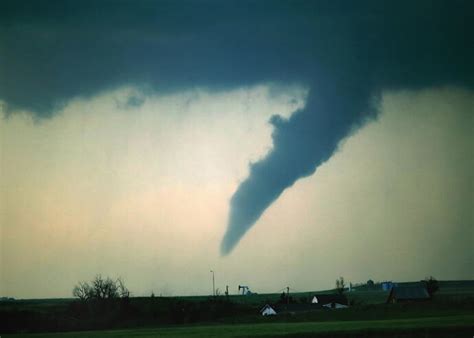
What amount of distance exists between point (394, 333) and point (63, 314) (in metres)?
61.7

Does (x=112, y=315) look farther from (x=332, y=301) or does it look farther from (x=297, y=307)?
(x=332, y=301)

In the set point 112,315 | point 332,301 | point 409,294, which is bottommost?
point 332,301

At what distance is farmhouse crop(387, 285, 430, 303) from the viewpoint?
123125 millimetres

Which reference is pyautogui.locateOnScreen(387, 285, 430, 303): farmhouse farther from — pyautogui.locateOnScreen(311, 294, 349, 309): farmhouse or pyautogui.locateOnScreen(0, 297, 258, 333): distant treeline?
pyautogui.locateOnScreen(0, 297, 258, 333): distant treeline

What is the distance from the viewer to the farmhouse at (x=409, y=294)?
123 metres

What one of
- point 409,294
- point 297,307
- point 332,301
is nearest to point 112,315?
point 297,307

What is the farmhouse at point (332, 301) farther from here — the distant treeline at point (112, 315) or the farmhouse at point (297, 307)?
the distant treeline at point (112, 315)

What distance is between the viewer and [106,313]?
3917 inches

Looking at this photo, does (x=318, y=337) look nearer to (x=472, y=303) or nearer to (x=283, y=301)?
(x=472, y=303)

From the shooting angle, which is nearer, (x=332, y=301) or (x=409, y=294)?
(x=409, y=294)

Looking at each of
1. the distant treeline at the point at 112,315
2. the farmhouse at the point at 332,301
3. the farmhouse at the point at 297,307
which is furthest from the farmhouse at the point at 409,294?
the distant treeline at the point at 112,315

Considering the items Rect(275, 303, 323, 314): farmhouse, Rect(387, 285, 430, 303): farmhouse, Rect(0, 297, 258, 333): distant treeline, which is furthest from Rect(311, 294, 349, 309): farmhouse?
Rect(0, 297, 258, 333): distant treeline

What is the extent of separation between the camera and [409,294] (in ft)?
408

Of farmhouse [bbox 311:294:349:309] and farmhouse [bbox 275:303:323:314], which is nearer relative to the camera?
farmhouse [bbox 275:303:323:314]
